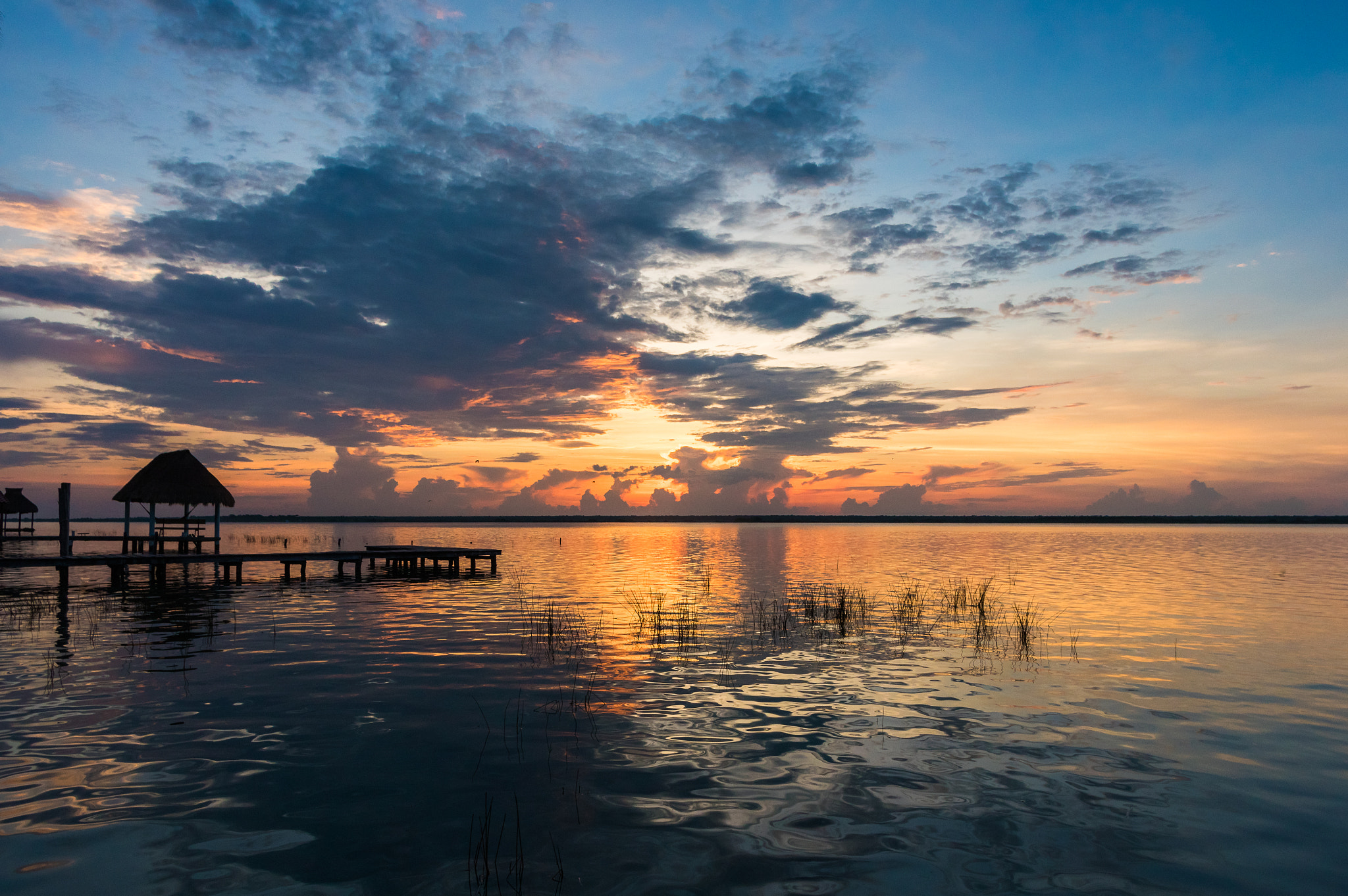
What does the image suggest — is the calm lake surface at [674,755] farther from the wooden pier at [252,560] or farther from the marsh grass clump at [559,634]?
the wooden pier at [252,560]

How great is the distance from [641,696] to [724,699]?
61.1 inches

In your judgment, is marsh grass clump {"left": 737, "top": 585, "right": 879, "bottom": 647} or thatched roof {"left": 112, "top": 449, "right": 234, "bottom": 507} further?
thatched roof {"left": 112, "top": 449, "right": 234, "bottom": 507}

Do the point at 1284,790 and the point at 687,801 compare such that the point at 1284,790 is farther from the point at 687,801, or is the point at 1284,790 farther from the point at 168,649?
the point at 168,649

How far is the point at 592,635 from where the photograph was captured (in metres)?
20.1

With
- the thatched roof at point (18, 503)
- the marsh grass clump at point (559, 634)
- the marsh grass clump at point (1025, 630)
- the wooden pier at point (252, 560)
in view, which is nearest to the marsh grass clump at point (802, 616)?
the marsh grass clump at point (1025, 630)

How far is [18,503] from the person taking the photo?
6331 cm

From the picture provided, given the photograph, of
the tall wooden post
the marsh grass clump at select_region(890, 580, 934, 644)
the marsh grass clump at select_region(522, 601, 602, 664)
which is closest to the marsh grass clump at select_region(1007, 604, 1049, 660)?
the marsh grass clump at select_region(890, 580, 934, 644)

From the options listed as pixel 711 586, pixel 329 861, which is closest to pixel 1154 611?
pixel 711 586

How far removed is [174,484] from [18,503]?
115ft

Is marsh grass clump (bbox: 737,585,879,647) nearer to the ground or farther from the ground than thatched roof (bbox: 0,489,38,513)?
nearer to the ground

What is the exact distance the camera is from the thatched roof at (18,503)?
202ft

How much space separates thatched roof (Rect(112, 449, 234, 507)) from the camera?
41906mm

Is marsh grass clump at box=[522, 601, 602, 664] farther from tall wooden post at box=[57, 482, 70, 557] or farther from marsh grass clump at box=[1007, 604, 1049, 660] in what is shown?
tall wooden post at box=[57, 482, 70, 557]

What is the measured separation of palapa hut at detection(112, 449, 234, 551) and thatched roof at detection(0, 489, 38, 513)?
27787mm
